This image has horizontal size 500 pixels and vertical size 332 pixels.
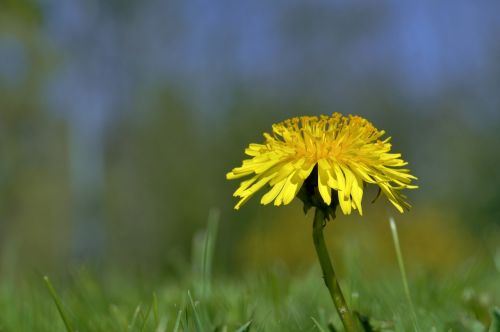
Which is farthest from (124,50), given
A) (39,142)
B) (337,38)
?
(337,38)

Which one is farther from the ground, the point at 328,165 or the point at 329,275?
the point at 328,165

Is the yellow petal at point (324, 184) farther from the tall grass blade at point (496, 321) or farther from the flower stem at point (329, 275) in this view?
the tall grass blade at point (496, 321)

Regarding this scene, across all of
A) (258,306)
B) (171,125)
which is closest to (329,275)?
(258,306)

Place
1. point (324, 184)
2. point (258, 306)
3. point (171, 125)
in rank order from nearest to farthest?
point (324, 184)
point (258, 306)
point (171, 125)

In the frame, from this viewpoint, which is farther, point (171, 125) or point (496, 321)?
point (171, 125)

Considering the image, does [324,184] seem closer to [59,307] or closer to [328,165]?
[328,165]

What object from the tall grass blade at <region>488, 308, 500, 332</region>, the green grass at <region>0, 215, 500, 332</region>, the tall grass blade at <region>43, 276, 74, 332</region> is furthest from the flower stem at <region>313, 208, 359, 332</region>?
the tall grass blade at <region>43, 276, 74, 332</region>
